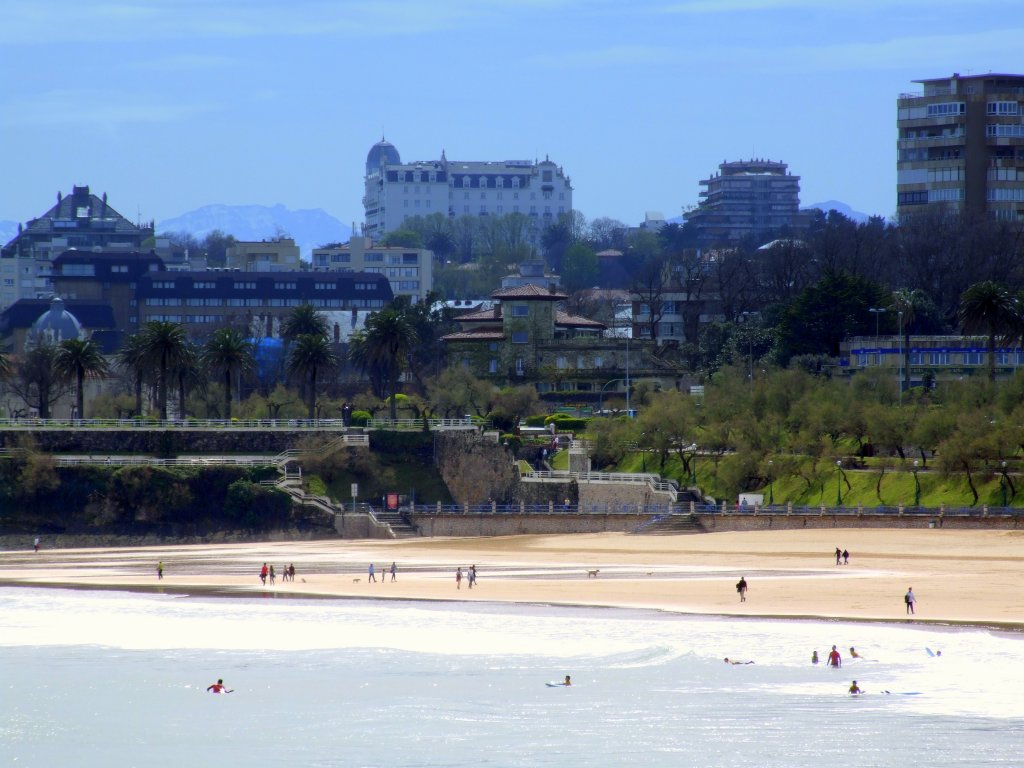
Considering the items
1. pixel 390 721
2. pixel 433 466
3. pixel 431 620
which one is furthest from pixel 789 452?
pixel 390 721

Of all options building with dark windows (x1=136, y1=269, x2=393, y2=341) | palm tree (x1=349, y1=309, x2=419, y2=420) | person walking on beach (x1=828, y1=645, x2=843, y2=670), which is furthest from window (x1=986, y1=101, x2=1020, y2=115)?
person walking on beach (x1=828, y1=645, x2=843, y2=670)

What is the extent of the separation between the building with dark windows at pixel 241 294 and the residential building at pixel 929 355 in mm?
77860

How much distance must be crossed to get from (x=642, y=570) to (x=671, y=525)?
12.1 meters

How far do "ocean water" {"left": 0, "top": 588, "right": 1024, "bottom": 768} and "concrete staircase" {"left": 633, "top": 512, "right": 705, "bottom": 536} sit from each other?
21475 millimetres

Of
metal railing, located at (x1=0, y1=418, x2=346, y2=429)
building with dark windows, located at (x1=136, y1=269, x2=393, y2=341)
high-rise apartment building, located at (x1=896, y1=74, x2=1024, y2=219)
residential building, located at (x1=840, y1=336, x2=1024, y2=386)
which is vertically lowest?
metal railing, located at (x1=0, y1=418, x2=346, y2=429)

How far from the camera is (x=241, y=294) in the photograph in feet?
599

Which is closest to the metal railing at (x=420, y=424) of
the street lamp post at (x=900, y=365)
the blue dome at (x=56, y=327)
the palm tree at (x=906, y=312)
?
the street lamp post at (x=900, y=365)

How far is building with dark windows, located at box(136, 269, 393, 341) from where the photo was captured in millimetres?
181625

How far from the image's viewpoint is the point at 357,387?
126938mm

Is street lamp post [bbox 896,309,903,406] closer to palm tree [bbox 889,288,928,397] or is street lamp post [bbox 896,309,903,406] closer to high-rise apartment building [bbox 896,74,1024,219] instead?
palm tree [bbox 889,288,928,397]

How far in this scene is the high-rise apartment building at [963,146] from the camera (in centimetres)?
14925

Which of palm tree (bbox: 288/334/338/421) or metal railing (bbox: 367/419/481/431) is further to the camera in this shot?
palm tree (bbox: 288/334/338/421)

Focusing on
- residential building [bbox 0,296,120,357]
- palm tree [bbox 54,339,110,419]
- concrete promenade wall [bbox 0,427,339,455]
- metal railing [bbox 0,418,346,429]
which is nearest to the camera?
concrete promenade wall [bbox 0,427,339,455]

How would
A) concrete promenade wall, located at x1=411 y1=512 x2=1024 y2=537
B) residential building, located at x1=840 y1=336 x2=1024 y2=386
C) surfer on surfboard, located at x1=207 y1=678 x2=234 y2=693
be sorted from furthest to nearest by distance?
residential building, located at x1=840 y1=336 x2=1024 y2=386, concrete promenade wall, located at x1=411 y1=512 x2=1024 y2=537, surfer on surfboard, located at x1=207 y1=678 x2=234 y2=693
